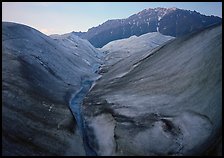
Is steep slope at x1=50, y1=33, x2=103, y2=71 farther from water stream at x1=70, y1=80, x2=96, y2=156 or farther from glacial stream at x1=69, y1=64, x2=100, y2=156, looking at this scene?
water stream at x1=70, y1=80, x2=96, y2=156

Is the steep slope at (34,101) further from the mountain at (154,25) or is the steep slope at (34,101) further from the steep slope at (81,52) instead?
the mountain at (154,25)

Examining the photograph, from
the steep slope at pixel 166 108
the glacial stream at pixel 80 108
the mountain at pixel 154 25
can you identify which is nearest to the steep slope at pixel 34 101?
the glacial stream at pixel 80 108

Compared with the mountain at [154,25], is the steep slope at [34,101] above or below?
below

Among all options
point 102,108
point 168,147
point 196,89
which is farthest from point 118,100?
point 168,147

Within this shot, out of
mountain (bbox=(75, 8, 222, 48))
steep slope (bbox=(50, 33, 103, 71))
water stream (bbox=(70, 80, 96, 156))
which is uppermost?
mountain (bbox=(75, 8, 222, 48))

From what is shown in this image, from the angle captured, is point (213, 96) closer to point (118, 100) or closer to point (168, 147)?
point (168, 147)

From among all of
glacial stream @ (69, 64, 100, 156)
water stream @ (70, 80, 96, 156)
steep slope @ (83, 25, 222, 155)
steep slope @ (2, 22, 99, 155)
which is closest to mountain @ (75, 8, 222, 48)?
glacial stream @ (69, 64, 100, 156)

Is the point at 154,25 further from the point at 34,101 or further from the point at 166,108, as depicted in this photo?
the point at 34,101
